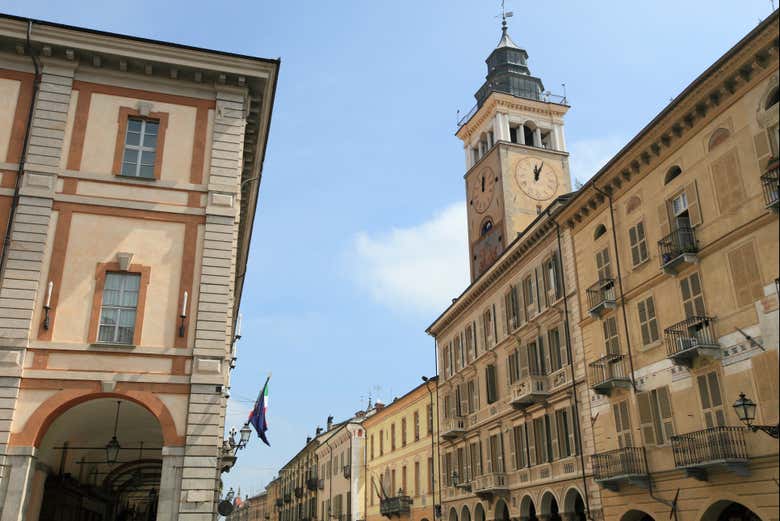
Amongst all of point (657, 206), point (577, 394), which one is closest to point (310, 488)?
point (577, 394)

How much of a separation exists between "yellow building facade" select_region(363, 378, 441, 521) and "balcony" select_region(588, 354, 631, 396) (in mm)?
19390

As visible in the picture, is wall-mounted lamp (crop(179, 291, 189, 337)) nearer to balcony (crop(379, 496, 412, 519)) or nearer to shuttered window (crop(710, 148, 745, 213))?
shuttered window (crop(710, 148, 745, 213))

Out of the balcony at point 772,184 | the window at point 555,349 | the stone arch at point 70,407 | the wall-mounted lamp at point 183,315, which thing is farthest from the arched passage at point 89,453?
the balcony at point 772,184

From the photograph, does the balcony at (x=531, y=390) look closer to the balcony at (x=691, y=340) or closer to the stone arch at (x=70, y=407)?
the balcony at (x=691, y=340)

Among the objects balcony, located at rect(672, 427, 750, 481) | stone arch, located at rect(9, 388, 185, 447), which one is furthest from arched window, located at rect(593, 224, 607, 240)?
stone arch, located at rect(9, 388, 185, 447)

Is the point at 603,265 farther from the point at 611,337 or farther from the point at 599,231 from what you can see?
the point at 611,337

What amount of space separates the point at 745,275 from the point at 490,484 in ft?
56.3

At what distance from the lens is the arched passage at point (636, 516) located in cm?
2275

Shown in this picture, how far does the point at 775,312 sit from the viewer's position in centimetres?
1730

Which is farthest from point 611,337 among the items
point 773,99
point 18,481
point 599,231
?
point 18,481

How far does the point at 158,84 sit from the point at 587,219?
16.0 meters

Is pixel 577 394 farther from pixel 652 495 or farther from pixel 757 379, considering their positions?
pixel 757 379

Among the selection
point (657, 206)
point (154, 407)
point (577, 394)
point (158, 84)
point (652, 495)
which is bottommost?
point (652, 495)

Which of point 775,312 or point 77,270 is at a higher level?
point 77,270
